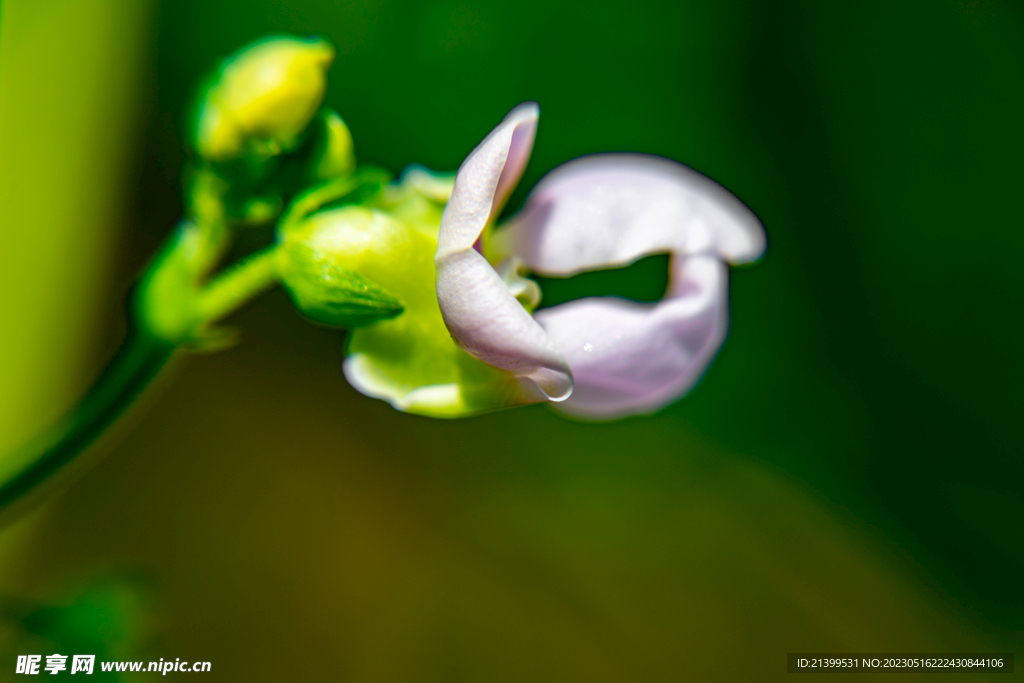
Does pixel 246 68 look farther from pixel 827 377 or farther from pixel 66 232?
pixel 827 377

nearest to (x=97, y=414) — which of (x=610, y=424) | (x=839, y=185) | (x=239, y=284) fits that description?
(x=239, y=284)

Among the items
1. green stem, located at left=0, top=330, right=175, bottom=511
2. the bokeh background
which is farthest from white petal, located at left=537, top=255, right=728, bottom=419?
the bokeh background

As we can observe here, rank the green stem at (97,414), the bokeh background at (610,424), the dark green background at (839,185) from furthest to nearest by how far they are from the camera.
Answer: the dark green background at (839,185) → the bokeh background at (610,424) → the green stem at (97,414)

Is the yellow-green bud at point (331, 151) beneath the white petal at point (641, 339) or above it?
above

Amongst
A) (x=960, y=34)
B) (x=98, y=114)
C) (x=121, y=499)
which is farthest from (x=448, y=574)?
(x=960, y=34)

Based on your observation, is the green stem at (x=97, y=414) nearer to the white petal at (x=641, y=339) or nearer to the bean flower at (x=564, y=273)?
the bean flower at (x=564, y=273)

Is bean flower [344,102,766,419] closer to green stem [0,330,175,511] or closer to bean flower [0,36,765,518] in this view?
bean flower [0,36,765,518]

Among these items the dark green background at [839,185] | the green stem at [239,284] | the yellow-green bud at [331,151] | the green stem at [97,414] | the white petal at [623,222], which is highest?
the dark green background at [839,185]

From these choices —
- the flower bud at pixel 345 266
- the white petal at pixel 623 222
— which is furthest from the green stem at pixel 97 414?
the white petal at pixel 623 222
